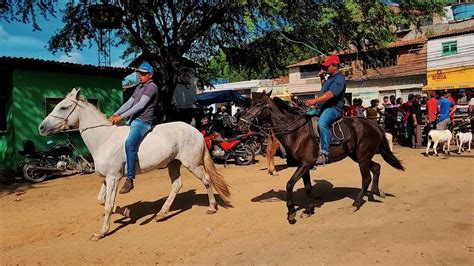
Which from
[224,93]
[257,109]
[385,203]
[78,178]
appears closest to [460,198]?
[385,203]

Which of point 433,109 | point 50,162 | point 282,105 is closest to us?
point 282,105

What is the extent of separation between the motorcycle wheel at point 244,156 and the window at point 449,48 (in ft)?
76.3

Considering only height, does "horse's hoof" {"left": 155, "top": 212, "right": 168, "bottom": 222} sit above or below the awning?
below

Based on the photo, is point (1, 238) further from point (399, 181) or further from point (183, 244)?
point (399, 181)

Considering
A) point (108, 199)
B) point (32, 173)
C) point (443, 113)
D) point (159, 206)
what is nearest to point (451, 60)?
point (443, 113)

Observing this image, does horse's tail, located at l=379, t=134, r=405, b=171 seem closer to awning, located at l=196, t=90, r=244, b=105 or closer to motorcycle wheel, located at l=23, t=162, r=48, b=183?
motorcycle wheel, located at l=23, t=162, r=48, b=183

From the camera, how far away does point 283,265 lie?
4258 mm

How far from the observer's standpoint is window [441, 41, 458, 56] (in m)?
28.5

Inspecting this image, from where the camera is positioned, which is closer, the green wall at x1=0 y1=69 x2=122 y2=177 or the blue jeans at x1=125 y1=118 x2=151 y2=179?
the blue jeans at x1=125 y1=118 x2=151 y2=179

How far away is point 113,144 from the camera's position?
5.85 metres

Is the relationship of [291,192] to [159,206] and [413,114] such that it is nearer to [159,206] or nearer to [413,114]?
[159,206]

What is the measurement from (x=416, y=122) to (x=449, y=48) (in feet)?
58.8

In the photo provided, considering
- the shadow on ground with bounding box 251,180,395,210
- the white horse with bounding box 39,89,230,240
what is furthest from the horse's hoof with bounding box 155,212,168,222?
the shadow on ground with bounding box 251,180,395,210

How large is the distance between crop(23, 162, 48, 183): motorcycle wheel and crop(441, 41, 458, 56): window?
28.7 meters
